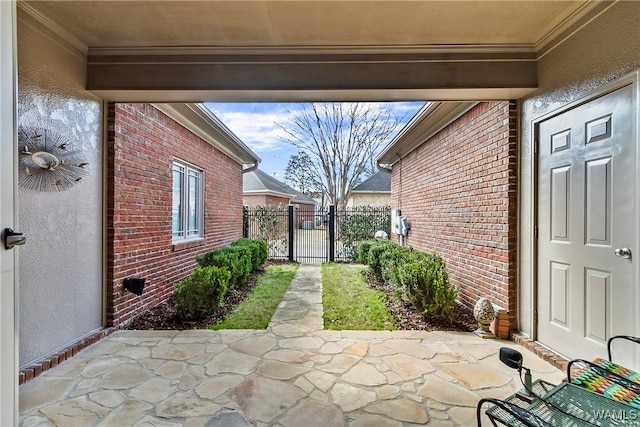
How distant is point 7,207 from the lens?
153 cm

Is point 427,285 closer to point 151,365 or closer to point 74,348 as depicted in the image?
point 151,365

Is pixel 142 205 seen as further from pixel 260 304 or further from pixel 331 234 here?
pixel 331 234

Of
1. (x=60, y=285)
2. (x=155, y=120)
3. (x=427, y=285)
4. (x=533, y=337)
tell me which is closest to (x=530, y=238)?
(x=533, y=337)

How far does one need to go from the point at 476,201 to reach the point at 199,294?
160 inches

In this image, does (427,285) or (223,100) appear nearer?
(223,100)

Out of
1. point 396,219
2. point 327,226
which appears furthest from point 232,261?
point 327,226

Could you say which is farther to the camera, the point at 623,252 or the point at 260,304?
the point at 260,304

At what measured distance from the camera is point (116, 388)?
2.54m

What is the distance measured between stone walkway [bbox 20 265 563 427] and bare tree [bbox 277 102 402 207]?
1281cm

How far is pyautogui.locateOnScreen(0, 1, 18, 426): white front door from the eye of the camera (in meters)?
1.48

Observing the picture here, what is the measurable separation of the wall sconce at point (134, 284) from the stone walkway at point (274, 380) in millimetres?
514

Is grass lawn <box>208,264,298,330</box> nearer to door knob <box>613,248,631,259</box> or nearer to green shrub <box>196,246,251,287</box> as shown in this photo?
green shrub <box>196,246,251,287</box>

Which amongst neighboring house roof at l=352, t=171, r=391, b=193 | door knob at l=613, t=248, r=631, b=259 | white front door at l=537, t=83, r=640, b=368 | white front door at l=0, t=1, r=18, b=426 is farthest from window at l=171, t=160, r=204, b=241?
neighboring house roof at l=352, t=171, r=391, b=193

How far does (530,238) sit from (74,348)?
497 centimetres
